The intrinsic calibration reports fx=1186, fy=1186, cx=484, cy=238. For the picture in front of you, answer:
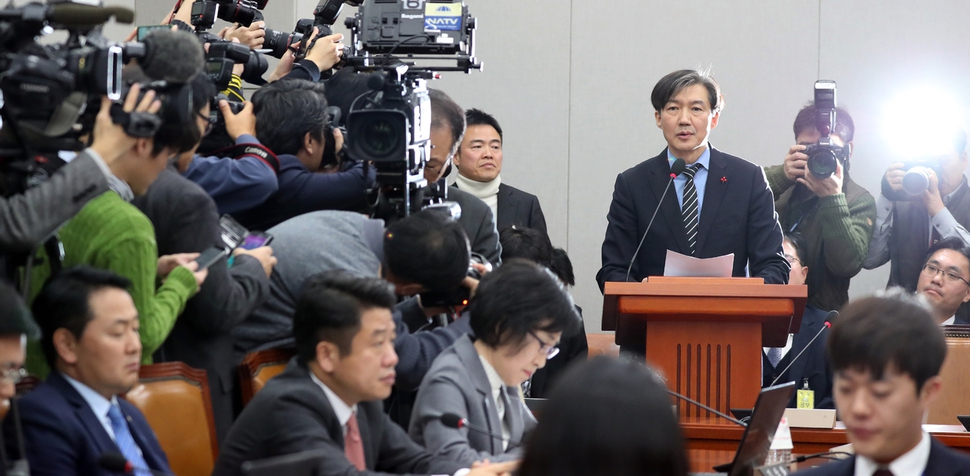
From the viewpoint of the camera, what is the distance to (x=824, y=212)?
4.39 meters

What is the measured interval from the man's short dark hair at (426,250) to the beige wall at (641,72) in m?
3.31

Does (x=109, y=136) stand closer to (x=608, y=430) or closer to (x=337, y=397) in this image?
(x=337, y=397)

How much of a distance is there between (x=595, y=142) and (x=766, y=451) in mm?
3705

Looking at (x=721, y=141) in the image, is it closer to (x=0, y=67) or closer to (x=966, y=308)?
(x=966, y=308)

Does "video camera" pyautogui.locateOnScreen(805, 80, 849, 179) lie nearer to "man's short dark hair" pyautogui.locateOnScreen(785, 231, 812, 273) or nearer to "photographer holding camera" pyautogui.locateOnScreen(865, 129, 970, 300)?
"man's short dark hair" pyautogui.locateOnScreen(785, 231, 812, 273)

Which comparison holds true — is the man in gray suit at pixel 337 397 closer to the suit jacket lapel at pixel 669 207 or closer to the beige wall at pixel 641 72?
the suit jacket lapel at pixel 669 207

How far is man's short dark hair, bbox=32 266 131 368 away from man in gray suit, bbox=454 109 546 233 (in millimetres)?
2454

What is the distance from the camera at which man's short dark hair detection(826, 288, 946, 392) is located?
173 centimetres

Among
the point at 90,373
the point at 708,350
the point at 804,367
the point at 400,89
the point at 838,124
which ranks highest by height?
the point at 400,89

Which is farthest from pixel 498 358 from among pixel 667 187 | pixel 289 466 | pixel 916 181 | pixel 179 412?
pixel 916 181

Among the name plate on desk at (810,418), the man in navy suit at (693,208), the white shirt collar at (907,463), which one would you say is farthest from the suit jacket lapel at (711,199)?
the white shirt collar at (907,463)

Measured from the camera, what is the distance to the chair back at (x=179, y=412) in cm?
225

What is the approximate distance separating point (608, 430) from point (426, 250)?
1719mm

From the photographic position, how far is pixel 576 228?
612cm
